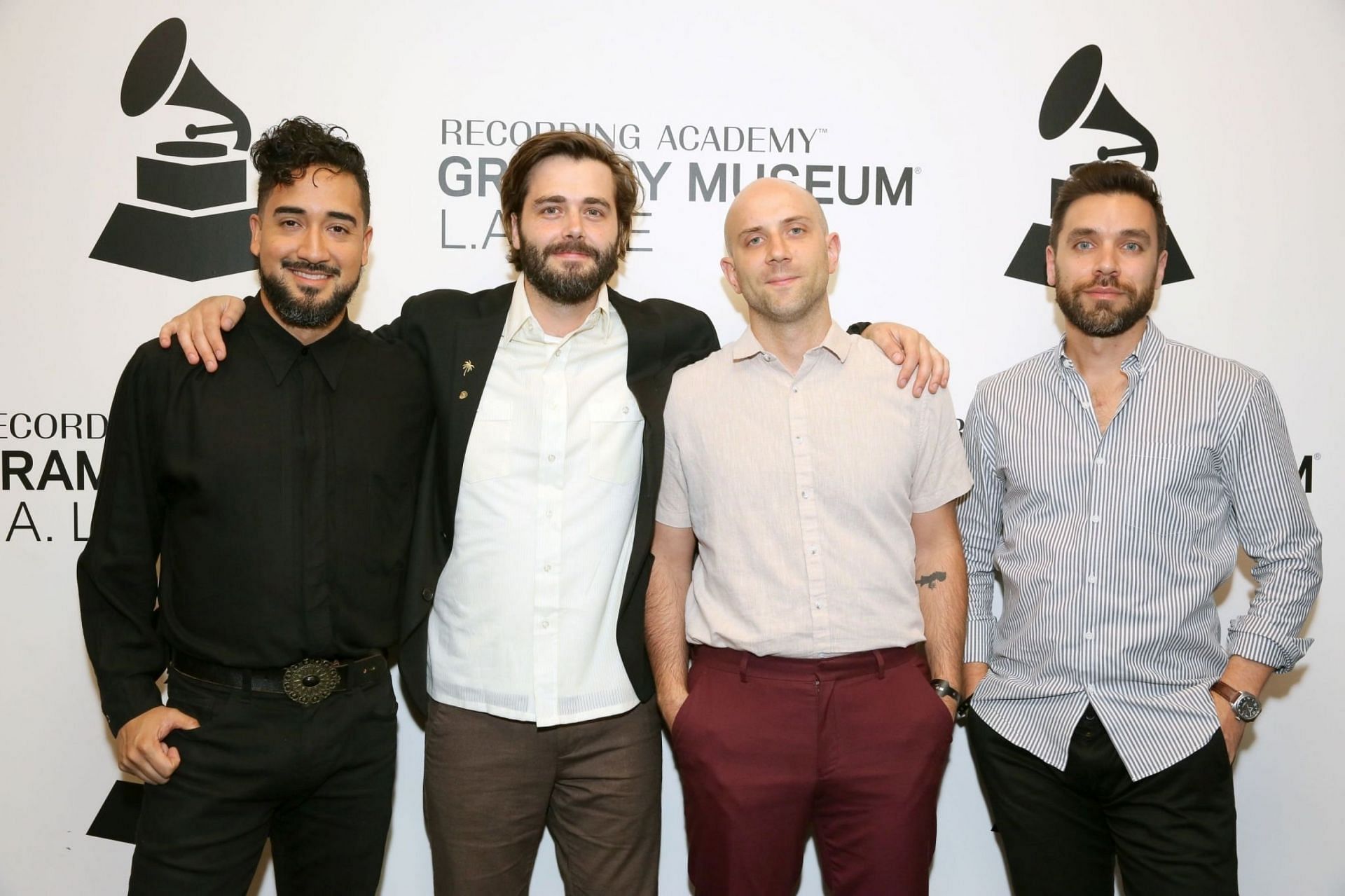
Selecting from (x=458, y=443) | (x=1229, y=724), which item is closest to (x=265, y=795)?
(x=458, y=443)

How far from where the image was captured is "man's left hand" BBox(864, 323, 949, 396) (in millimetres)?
2369

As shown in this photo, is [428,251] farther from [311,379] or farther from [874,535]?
[874,535]

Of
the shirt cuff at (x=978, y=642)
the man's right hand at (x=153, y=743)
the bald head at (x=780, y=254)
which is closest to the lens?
the man's right hand at (x=153, y=743)

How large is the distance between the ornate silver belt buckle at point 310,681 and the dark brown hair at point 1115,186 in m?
2.13

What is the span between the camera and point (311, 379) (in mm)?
2182

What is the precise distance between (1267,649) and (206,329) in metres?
2.63

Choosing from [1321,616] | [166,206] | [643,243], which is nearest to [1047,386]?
[643,243]

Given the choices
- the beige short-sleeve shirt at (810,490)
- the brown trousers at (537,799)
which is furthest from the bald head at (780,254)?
the brown trousers at (537,799)

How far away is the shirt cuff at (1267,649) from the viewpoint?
224 cm

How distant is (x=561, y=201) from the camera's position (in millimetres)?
2414

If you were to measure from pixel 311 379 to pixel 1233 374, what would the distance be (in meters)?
2.24

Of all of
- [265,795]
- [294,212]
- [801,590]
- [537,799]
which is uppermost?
[294,212]

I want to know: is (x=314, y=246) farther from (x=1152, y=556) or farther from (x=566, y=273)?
(x=1152, y=556)

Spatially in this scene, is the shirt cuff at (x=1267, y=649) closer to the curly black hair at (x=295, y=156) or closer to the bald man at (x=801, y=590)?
the bald man at (x=801, y=590)
